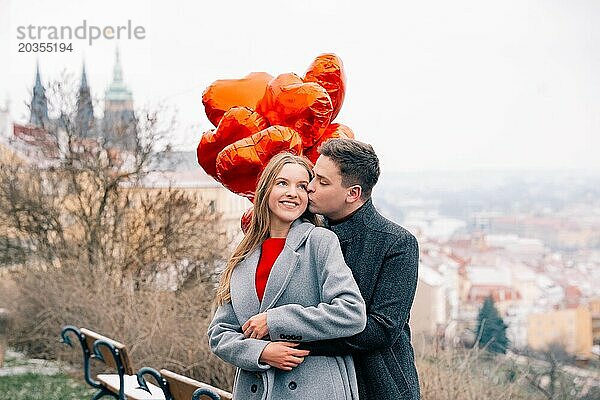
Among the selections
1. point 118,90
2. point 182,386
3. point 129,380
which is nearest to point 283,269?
point 182,386

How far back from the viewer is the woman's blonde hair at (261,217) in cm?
246

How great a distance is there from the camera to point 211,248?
8.51 meters

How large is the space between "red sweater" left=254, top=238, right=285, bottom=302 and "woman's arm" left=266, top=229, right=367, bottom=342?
0.09 meters

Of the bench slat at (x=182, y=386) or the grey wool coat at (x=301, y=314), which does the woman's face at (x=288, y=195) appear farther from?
the bench slat at (x=182, y=386)

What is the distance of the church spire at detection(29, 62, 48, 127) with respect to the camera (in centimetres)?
1018

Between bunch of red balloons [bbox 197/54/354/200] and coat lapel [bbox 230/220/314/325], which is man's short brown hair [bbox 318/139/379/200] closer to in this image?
coat lapel [bbox 230/220/314/325]

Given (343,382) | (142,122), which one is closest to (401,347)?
(343,382)

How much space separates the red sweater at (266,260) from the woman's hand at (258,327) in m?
0.07

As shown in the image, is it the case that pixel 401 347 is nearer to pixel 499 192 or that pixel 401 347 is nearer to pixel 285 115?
pixel 285 115

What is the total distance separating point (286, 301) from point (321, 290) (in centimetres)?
9

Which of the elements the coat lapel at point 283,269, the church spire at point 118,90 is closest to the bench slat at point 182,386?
the coat lapel at point 283,269

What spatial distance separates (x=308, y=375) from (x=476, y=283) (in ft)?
50.8

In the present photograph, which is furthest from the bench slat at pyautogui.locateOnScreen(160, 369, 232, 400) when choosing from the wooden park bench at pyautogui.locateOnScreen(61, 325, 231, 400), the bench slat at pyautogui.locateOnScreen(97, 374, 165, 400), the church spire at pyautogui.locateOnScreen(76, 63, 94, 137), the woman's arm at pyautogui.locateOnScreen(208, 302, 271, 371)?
the church spire at pyautogui.locateOnScreen(76, 63, 94, 137)

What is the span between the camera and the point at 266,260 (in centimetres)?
246
